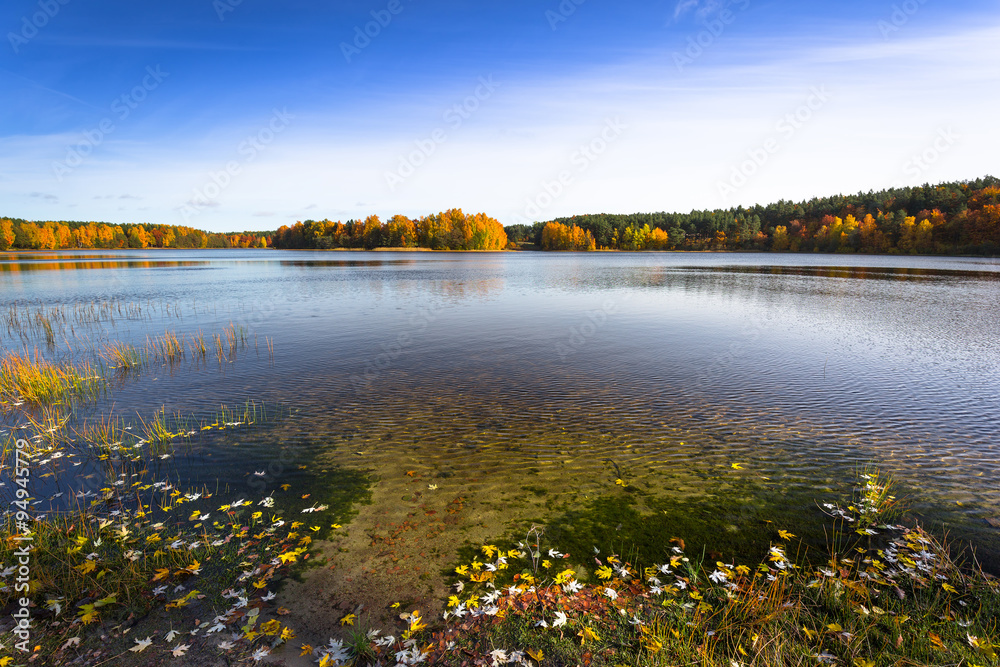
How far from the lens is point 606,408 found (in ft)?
42.8

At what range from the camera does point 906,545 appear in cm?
694

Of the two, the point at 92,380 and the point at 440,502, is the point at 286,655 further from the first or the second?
the point at 92,380

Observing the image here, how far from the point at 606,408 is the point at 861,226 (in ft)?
531

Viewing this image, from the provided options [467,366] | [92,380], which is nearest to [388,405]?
[467,366]

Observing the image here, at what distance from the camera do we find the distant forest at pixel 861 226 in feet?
371

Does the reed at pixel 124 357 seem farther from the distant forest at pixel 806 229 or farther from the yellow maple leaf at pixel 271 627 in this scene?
the distant forest at pixel 806 229

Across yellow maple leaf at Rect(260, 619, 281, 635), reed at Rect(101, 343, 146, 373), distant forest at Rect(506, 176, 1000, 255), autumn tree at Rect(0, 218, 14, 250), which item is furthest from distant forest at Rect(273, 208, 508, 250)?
yellow maple leaf at Rect(260, 619, 281, 635)

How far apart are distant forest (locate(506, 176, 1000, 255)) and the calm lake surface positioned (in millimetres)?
124065

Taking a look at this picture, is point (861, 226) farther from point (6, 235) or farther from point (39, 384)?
point (6, 235)

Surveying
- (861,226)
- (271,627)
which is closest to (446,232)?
(861,226)

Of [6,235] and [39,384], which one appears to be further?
[6,235]

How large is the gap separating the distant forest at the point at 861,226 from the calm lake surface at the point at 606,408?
12406 centimetres

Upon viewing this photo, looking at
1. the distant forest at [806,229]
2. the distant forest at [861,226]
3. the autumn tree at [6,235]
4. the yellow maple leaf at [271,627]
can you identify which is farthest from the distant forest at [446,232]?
the yellow maple leaf at [271,627]

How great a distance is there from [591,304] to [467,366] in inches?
769
